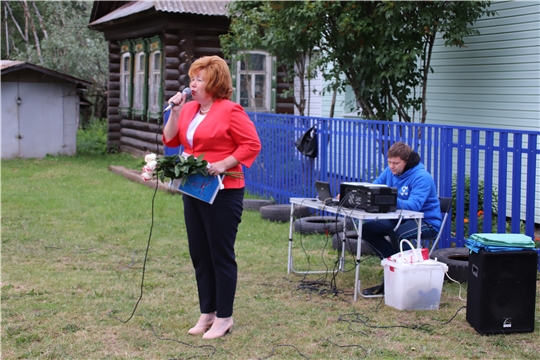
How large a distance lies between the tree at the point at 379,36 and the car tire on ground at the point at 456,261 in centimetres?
414

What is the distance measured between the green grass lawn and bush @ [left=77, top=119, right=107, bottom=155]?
447 inches

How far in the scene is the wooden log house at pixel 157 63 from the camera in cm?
1725

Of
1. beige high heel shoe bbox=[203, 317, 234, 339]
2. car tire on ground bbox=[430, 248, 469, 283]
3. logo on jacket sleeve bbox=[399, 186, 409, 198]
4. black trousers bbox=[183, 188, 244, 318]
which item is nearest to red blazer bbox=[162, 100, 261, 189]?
black trousers bbox=[183, 188, 244, 318]

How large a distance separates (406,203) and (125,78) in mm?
→ 16698

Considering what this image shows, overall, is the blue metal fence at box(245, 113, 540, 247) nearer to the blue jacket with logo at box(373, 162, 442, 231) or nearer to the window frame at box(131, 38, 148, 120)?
the blue jacket with logo at box(373, 162, 442, 231)

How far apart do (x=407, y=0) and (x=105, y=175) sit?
8259 millimetres

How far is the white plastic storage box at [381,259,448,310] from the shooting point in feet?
19.2

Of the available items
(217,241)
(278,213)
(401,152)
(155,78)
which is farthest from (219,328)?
(155,78)

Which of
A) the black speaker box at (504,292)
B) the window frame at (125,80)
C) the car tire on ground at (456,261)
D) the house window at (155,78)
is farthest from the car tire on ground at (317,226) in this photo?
the window frame at (125,80)

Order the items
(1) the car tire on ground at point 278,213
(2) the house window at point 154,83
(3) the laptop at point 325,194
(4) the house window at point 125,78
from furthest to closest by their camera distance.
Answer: (4) the house window at point 125,78 → (2) the house window at point 154,83 → (1) the car tire on ground at point 278,213 → (3) the laptop at point 325,194

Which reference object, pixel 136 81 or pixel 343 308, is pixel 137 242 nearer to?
pixel 343 308

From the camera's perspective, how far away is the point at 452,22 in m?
10.6

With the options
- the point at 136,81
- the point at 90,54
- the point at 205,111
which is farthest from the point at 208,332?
the point at 90,54

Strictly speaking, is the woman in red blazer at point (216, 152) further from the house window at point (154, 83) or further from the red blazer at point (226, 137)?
the house window at point (154, 83)
